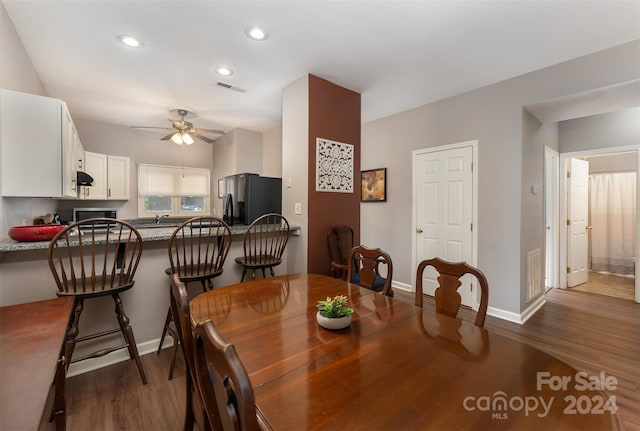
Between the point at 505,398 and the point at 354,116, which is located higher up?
the point at 354,116

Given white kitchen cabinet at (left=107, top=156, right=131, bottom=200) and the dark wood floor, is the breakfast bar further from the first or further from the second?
white kitchen cabinet at (left=107, top=156, right=131, bottom=200)

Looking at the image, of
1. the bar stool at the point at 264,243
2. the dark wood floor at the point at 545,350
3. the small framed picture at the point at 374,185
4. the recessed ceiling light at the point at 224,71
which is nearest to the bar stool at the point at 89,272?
the dark wood floor at the point at 545,350

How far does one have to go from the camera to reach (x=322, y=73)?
2863mm

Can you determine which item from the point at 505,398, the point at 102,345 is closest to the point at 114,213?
the point at 102,345

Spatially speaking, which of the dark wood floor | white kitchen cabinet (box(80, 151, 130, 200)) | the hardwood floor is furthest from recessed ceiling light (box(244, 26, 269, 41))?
the hardwood floor

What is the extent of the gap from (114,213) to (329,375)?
523 centimetres

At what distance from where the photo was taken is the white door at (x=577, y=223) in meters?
4.31

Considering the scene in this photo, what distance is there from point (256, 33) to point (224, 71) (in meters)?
0.82

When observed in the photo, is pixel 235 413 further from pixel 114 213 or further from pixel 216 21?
pixel 114 213

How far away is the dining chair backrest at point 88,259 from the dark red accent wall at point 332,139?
5.22 feet

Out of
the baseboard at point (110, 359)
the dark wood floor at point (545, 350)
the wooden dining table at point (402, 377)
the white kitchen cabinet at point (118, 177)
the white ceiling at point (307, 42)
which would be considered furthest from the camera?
the white kitchen cabinet at point (118, 177)

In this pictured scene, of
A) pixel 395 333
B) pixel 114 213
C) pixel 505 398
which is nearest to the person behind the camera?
pixel 505 398

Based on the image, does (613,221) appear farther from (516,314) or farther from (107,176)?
(107,176)

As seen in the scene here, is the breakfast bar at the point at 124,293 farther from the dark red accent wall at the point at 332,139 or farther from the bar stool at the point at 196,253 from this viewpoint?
the dark red accent wall at the point at 332,139
